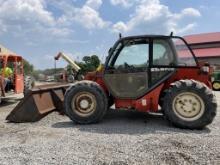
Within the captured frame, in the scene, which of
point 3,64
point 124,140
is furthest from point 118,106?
point 3,64

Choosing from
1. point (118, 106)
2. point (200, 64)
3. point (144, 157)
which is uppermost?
point (200, 64)

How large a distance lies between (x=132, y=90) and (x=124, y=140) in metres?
2.05

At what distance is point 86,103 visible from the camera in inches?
340

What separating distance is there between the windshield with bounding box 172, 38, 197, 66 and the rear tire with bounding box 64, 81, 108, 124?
6.39 feet

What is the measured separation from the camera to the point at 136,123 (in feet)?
28.4

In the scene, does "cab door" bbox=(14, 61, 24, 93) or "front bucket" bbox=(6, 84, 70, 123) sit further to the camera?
"cab door" bbox=(14, 61, 24, 93)

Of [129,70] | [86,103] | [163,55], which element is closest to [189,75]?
[163,55]

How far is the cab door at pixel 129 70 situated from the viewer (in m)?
8.53

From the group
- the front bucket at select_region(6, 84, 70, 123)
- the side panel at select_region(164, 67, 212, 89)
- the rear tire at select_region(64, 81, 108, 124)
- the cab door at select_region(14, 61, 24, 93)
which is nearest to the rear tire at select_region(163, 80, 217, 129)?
the side panel at select_region(164, 67, 212, 89)

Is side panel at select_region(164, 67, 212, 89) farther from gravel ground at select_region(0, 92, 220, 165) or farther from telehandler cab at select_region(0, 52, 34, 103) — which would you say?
telehandler cab at select_region(0, 52, 34, 103)

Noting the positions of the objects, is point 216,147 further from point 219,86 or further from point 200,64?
point 219,86

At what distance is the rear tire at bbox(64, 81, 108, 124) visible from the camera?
8.53m

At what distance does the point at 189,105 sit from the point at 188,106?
0.03 m

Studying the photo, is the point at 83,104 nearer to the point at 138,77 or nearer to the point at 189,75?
the point at 138,77
